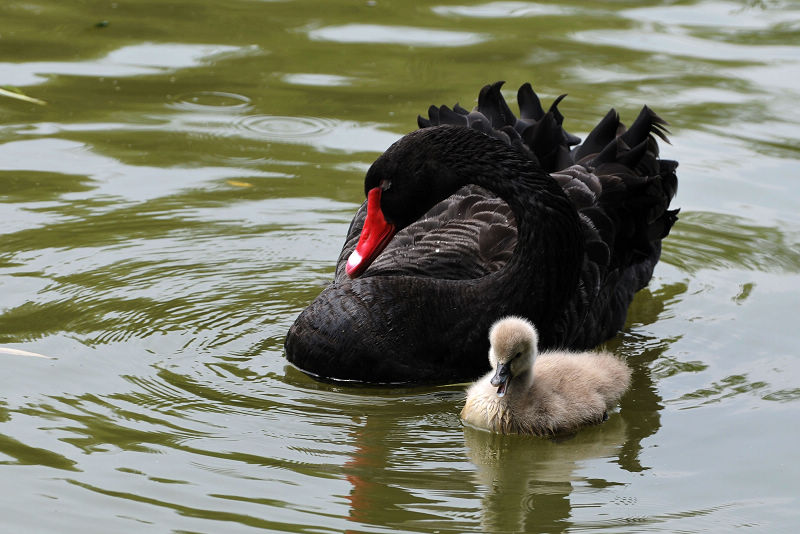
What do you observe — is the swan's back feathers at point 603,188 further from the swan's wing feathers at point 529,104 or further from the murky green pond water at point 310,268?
the murky green pond water at point 310,268

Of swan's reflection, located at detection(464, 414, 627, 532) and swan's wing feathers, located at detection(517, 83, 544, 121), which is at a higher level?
swan's wing feathers, located at detection(517, 83, 544, 121)

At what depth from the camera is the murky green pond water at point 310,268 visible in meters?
4.58

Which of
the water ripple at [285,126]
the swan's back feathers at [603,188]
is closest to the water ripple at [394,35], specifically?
the water ripple at [285,126]

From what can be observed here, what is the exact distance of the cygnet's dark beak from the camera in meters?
4.97

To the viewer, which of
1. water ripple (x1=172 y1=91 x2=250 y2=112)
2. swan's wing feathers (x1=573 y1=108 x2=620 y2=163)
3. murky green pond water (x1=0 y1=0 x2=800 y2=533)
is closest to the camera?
murky green pond water (x1=0 y1=0 x2=800 y2=533)

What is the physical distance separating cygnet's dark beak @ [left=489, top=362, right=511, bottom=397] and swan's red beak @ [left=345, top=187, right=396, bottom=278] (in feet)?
2.89

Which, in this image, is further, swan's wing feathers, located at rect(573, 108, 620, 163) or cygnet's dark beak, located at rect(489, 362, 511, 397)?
swan's wing feathers, located at rect(573, 108, 620, 163)

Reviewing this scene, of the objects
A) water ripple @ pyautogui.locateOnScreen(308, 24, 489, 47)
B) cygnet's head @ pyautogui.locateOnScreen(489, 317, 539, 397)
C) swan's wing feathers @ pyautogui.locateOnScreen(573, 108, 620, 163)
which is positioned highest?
water ripple @ pyautogui.locateOnScreen(308, 24, 489, 47)

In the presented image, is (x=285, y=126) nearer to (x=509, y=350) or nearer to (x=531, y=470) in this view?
(x=509, y=350)

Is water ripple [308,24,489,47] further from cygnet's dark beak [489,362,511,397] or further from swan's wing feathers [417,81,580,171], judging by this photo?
cygnet's dark beak [489,362,511,397]

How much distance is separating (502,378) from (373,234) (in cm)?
101

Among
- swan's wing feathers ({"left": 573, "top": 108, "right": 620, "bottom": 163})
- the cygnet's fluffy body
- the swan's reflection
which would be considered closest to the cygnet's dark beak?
the cygnet's fluffy body

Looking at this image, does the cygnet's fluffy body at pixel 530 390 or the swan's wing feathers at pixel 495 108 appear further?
the swan's wing feathers at pixel 495 108

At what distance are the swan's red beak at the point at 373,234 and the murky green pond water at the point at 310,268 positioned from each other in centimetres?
52
